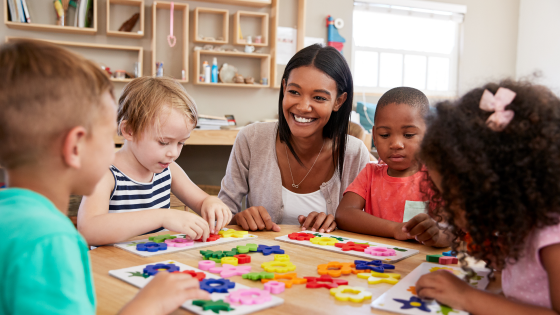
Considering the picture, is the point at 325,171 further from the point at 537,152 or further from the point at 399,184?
the point at 537,152

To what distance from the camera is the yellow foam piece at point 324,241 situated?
1.09 meters

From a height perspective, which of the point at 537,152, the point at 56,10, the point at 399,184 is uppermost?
the point at 56,10

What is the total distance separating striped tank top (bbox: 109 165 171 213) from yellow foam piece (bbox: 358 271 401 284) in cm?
75

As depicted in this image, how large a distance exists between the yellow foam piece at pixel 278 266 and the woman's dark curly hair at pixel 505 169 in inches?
13.0

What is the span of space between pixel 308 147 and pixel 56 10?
2712mm

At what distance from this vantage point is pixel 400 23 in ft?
17.0

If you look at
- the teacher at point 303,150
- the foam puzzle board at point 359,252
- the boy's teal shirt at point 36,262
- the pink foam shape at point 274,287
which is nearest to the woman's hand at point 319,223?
the foam puzzle board at point 359,252

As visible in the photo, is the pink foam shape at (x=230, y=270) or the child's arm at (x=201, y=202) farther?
the child's arm at (x=201, y=202)

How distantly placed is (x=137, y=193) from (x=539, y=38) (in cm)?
568

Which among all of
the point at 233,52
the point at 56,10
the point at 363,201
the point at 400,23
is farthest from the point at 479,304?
the point at 400,23

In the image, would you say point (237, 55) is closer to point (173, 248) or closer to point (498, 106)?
point (173, 248)

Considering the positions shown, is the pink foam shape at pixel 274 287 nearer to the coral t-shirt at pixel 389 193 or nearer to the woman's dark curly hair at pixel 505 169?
the woman's dark curly hair at pixel 505 169

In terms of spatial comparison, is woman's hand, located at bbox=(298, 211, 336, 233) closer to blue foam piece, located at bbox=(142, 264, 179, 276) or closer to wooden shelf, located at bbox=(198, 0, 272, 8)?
blue foam piece, located at bbox=(142, 264, 179, 276)

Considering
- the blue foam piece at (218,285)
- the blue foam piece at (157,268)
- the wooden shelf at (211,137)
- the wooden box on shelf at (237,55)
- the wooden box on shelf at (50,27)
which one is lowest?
the blue foam piece at (157,268)
